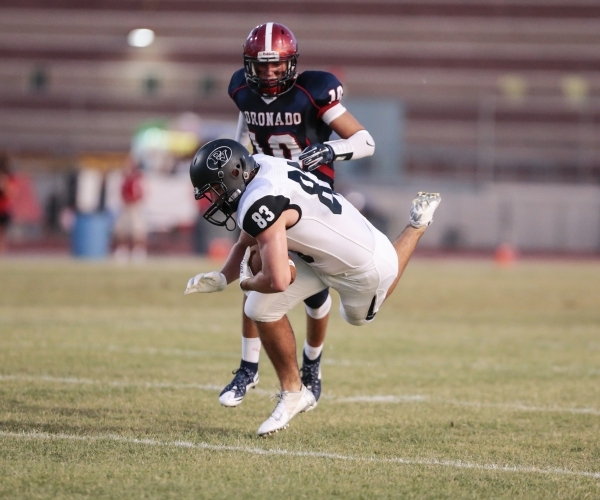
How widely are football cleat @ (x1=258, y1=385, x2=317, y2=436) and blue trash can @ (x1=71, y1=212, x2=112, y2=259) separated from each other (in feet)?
44.1

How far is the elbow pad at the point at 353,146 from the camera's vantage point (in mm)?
4950

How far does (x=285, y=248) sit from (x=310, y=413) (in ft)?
3.99

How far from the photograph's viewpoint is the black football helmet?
4.23 m

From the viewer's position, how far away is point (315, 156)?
4793 millimetres

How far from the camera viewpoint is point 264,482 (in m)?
3.58

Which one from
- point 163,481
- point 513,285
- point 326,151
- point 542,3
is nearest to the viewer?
point 163,481

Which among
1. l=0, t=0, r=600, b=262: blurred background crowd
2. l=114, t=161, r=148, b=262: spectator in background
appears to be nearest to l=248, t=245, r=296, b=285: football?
l=114, t=161, r=148, b=262: spectator in background

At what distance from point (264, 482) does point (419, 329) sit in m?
5.35

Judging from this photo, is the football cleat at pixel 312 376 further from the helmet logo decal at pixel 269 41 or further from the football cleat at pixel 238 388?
the helmet logo decal at pixel 269 41

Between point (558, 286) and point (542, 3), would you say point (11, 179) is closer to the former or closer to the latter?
point (558, 286)

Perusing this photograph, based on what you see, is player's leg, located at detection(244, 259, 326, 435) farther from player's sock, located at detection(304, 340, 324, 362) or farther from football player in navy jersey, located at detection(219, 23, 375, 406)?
player's sock, located at detection(304, 340, 324, 362)

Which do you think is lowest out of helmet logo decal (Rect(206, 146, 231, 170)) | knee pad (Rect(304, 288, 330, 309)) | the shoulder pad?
knee pad (Rect(304, 288, 330, 309))

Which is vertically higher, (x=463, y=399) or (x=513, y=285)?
(x=463, y=399)

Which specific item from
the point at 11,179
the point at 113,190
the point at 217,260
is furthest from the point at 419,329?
the point at 113,190
